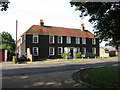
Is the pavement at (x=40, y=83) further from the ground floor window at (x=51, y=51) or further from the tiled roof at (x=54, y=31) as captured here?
the ground floor window at (x=51, y=51)

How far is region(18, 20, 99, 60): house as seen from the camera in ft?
97.7

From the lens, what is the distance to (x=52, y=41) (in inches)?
1257

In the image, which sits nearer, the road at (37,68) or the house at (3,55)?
the road at (37,68)

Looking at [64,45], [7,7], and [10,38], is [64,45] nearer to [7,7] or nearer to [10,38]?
[7,7]

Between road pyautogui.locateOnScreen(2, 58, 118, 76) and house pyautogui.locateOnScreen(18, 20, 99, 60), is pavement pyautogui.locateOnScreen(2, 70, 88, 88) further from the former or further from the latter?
house pyautogui.locateOnScreen(18, 20, 99, 60)

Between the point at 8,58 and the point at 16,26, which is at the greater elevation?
the point at 16,26

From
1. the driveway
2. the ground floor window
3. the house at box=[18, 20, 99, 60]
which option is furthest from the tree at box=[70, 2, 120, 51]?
the ground floor window

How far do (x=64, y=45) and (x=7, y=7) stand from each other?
74.2 ft

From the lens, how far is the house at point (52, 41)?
97.7ft

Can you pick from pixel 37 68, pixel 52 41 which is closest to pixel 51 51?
pixel 52 41

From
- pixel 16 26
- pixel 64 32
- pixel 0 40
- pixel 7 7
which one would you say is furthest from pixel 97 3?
pixel 0 40

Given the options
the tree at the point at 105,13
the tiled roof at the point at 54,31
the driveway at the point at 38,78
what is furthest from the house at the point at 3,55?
the tree at the point at 105,13

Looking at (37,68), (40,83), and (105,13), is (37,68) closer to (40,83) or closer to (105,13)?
(40,83)

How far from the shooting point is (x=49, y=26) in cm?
3553
